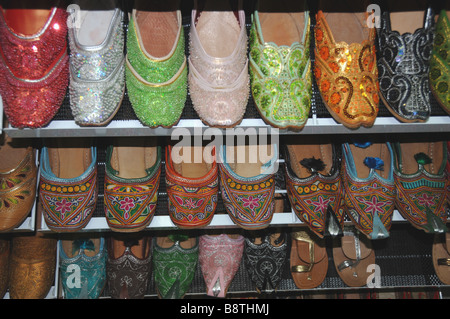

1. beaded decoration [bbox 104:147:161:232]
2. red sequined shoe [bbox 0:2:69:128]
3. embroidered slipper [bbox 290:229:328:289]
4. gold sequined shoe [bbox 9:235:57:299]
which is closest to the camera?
red sequined shoe [bbox 0:2:69:128]

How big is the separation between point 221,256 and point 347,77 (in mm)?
582

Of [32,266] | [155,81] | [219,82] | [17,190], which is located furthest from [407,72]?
[32,266]

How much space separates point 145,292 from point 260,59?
0.71 metres

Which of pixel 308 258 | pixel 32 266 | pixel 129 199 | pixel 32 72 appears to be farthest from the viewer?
pixel 308 258

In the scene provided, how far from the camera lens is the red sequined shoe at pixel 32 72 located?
2.30 ft

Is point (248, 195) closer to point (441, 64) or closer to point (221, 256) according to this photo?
point (221, 256)

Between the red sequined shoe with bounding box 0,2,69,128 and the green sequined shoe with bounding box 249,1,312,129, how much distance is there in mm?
408

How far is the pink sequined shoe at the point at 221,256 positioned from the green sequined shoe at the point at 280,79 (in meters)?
0.44

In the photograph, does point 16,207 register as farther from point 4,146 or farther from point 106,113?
point 106,113

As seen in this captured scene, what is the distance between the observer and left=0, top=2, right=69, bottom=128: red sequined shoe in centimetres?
70

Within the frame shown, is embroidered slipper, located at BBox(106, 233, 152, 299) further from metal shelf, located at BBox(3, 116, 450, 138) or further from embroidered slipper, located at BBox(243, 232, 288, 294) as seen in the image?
metal shelf, located at BBox(3, 116, 450, 138)

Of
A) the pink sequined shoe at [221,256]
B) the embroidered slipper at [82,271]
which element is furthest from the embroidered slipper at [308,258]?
the embroidered slipper at [82,271]

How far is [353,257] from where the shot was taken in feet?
3.65

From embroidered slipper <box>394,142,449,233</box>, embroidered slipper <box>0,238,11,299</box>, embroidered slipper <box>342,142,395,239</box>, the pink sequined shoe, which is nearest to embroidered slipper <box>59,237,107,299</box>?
embroidered slipper <box>0,238,11,299</box>
